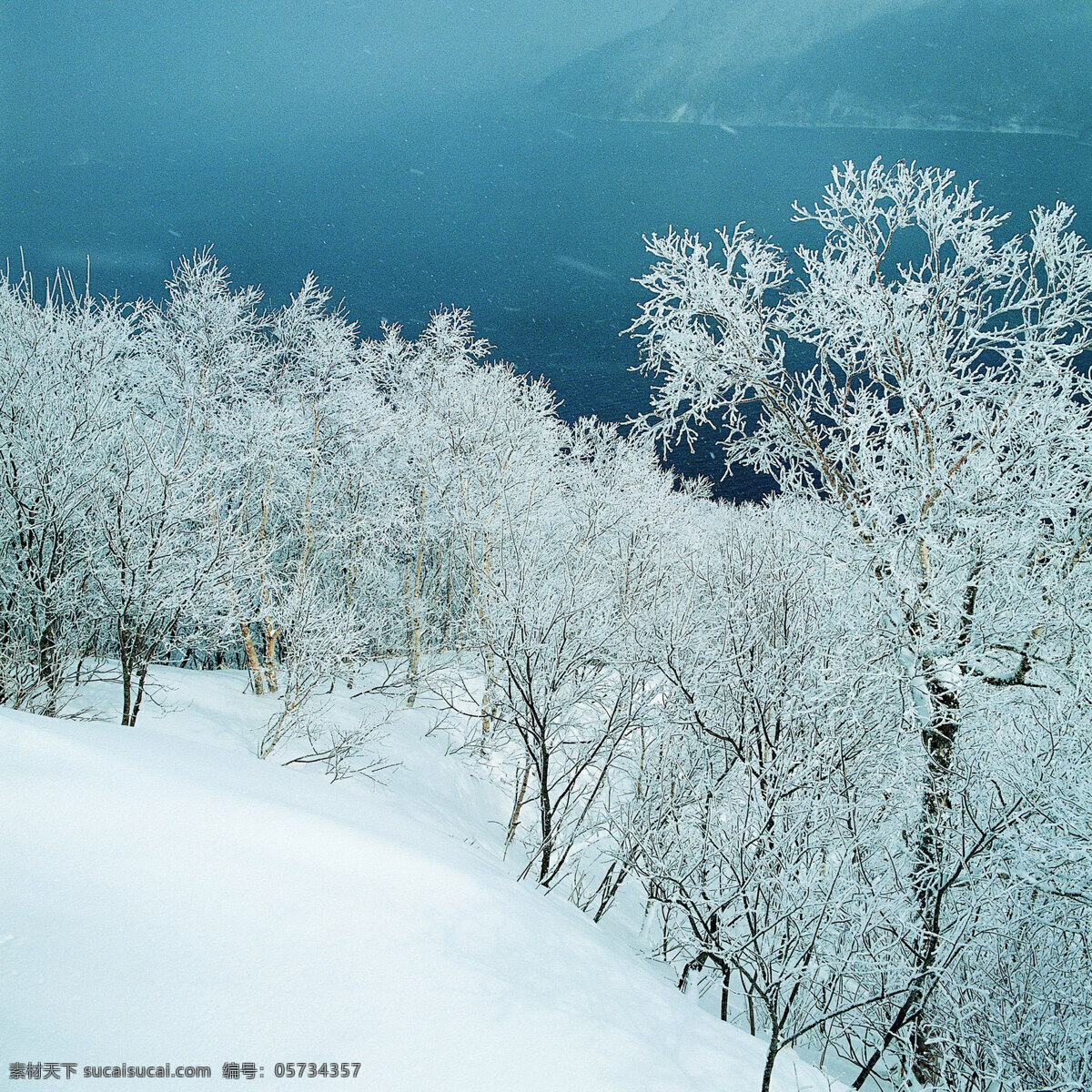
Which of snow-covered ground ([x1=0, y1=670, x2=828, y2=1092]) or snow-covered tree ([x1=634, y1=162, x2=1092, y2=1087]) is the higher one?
snow-covered tree ([x1=634, y1=162, x2=1092, y2=1087])

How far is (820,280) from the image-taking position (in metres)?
5.92

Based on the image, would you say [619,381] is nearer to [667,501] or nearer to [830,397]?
[667,501]

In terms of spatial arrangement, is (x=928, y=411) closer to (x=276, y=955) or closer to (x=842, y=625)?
(x=842, y=625)

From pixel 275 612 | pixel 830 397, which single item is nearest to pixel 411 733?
pixel 275 612

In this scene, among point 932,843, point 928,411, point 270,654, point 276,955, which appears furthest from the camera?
point 270,654

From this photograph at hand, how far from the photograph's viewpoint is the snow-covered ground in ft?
7.98

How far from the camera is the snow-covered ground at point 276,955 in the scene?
243 cm

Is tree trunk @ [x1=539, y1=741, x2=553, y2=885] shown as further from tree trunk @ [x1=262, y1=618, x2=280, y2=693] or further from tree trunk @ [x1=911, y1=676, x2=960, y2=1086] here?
tree trunk @ [x1=262, y1=618, x2=280, y2=693]

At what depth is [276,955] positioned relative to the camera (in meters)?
2.94

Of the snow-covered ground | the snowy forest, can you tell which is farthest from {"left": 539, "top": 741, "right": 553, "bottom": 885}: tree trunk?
the snow-covered ground

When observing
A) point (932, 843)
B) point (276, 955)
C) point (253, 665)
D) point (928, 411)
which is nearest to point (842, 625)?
point (932, 843)

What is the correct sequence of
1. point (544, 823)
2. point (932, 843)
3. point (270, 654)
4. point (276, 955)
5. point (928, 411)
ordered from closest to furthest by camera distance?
point (276, 955)
point (932, 843)
point (928, 411)
point (544, 823)
point (270, 654)

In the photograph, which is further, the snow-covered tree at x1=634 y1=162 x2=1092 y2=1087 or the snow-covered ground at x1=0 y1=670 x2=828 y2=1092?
the snow-covered tree at x1=634 y1=162 x2=1092 y2=1087

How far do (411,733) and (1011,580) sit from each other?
551 inches
